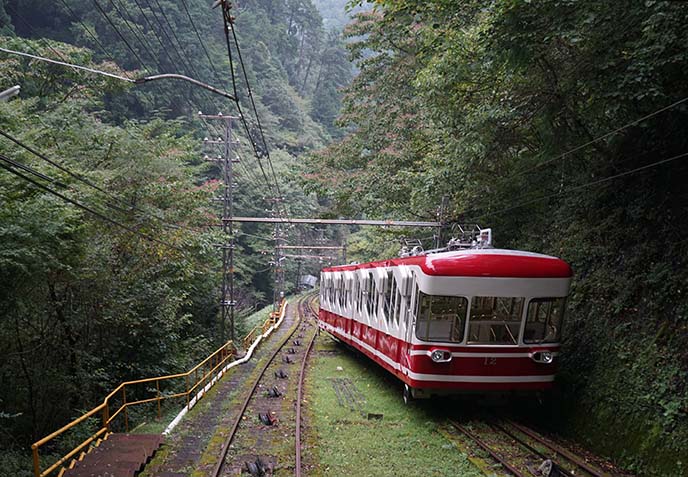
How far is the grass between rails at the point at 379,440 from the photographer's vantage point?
745 centimetres

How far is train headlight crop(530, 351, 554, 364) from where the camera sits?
899 centimetres

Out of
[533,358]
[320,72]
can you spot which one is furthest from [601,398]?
[320,72]

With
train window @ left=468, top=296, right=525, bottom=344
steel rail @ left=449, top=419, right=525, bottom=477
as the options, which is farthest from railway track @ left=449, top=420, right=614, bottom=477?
train window @ left=468, top=296, right=525, bottom=344

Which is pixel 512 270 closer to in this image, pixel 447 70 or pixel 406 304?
pixel 406 304

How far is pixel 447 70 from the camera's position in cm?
1068

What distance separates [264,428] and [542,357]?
16.3ft

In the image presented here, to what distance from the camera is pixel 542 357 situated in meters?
9.02

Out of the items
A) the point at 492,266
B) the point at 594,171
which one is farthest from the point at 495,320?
the point at 594,171

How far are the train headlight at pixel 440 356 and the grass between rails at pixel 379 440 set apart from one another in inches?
46.9

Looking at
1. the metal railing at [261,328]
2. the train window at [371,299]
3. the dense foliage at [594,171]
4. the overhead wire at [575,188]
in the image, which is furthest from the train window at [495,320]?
the metal railing at [261,328]

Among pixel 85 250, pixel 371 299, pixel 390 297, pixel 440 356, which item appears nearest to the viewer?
pixel 440 356

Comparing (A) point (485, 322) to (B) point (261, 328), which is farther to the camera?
(B) point (261, 328)

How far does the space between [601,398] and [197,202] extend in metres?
14.7

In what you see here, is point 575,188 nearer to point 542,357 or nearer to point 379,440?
point 542,357
